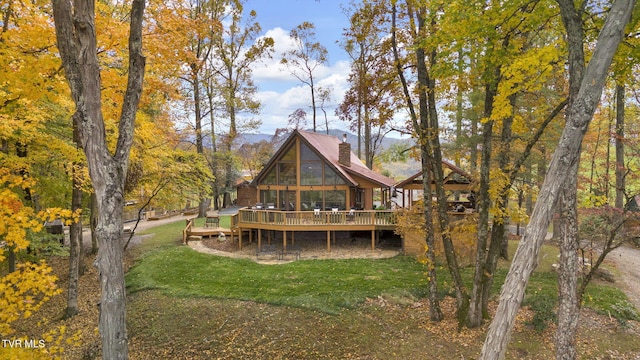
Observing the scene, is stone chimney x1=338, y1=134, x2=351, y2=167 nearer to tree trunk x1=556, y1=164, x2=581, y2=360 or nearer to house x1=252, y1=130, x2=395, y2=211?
house x1=252, y1=130, x2=395, y2=211

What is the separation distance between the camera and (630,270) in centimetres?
1213

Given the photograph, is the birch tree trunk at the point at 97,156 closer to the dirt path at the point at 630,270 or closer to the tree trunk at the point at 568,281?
the tree trunk at the point at 568,281

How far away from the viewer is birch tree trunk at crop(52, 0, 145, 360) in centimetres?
444

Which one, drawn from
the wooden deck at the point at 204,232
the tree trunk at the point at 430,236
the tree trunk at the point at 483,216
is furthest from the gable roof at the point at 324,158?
the tree trunk at the point at 483,216

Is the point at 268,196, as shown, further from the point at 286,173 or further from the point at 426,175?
the point at 426,175

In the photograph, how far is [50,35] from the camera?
6473 mm

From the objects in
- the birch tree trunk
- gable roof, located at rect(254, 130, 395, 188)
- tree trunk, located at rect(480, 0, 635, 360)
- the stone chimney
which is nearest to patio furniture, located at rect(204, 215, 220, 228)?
gable roof, located at rect(254, 130, 395, 188)

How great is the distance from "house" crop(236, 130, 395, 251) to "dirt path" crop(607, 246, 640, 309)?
824cm

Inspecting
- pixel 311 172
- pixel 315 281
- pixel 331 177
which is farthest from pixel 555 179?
pixel 311 172

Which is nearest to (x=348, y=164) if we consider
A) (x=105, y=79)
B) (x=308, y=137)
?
(x=308, y=137)

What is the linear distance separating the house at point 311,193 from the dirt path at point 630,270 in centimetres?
824

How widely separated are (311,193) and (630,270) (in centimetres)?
1328

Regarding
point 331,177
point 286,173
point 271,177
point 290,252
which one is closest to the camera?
point 290,252

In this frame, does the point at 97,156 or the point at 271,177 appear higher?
the point at 271,177
